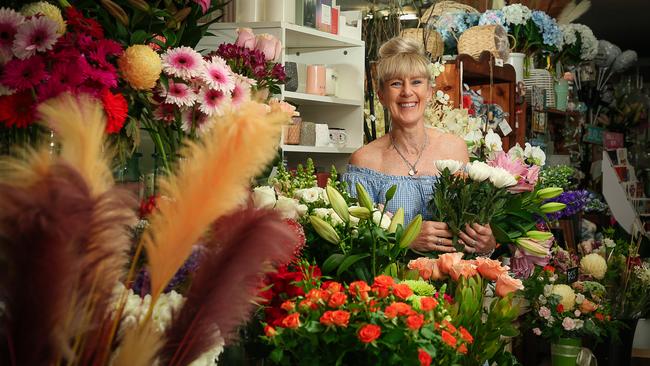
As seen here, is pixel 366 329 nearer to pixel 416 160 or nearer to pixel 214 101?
pixel 214 101

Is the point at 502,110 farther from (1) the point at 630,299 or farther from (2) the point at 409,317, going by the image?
(2) the point at 409,317

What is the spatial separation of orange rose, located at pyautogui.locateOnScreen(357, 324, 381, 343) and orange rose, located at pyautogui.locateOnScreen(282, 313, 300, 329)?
4.1 inches

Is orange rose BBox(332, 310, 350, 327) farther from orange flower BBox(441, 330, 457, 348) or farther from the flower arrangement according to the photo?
orange flower BBox(441, 330, 457, 348)

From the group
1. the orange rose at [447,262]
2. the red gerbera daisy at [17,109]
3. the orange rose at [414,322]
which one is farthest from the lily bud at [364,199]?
the red gerbera daisy at [17,109]

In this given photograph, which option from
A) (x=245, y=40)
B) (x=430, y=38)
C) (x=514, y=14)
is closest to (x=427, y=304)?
(x=245, y=40)

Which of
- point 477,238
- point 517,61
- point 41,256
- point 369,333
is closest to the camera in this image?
point 41,256

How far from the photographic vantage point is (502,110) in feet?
13.6

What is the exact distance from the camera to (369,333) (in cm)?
105

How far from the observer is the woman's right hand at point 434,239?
2.01m

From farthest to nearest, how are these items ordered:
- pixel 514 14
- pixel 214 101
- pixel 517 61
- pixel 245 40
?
pixel 514 14 < pixel 517 61 < pixel 245 40 < pixel 214 101

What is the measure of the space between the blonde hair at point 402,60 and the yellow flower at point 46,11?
1362 millimetres

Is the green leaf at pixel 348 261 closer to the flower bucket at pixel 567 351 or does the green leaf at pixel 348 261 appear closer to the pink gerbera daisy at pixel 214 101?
the pink gerbera daisy at pixel 214 101

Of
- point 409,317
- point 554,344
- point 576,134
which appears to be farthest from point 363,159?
point 576,134

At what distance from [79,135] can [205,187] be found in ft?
0.28
